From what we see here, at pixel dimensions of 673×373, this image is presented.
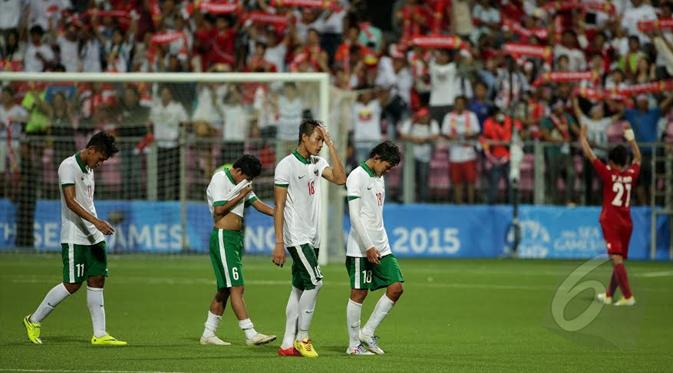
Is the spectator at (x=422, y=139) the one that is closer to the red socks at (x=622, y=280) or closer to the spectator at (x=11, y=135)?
the spectator at (x=11, y=135)

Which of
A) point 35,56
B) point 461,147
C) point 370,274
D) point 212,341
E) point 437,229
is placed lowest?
point 212,341

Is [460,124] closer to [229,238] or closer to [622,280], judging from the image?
[622,280]

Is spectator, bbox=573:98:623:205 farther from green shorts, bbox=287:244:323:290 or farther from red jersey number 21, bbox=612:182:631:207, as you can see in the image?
green shorts, bbox=287:244:323:290

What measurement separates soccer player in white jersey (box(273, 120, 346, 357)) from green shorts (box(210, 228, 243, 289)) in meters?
1.05

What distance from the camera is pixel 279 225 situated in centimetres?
1102

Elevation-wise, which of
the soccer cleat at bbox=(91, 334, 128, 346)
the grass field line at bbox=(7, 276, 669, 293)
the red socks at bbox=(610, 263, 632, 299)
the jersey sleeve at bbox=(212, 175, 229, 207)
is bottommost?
the grass field line at bbox=(7, 276, 669, 293)

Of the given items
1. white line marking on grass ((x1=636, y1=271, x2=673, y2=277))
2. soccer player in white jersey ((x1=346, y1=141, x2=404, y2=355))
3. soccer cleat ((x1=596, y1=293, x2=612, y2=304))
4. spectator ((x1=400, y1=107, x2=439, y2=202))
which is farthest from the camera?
spectator ((x1=400, y1=107, x2=439, y2=202))

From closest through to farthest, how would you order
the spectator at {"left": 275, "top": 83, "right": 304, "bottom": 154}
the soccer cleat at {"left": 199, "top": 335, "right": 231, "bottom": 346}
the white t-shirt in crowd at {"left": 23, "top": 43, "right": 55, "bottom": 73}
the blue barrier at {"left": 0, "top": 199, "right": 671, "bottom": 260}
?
the soccer cleat at {"left": 199, "top": 335, "right": 231, "bottom": 346}, the spectator at {"left": 275, "top": 83, "right": 304, "bottom": 154}, the blue barrier at {"left": 0, "top": 199, "right": 671, "bottom": 260}, the white t-shirt in crowd at {"left": 23, "top": 43, "right": 55, "bottom": 73}

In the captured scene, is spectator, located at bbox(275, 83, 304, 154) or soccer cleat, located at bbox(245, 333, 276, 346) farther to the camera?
spectator, located at bbox(275, 83, 304, 154)

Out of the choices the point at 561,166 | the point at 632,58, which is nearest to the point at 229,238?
the point at 561,166

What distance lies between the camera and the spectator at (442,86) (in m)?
25.9

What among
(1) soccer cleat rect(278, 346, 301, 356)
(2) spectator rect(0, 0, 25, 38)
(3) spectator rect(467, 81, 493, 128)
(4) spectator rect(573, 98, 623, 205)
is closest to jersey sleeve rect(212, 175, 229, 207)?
(1) soccer cleat rect(278, 346, 301, 356)

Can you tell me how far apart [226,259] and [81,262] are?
4.70ft

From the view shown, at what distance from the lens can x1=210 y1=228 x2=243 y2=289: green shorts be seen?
1223 centimetres
